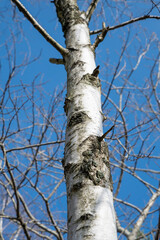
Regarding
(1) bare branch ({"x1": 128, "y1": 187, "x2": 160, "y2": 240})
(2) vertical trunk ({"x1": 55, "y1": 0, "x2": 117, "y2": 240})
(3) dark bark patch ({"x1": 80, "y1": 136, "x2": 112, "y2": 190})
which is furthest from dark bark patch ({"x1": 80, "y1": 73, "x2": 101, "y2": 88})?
(1) bare branch ({"x1": 128, "y1": 187, "x2": 160, "y2": 240})

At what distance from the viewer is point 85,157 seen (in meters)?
1.02

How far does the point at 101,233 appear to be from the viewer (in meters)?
0.77

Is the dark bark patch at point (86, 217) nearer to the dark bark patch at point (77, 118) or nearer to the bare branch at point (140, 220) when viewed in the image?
the dark bark patch at point (77, 118)

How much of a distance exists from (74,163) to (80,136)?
15cm

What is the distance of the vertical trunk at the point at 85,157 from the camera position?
82 cm

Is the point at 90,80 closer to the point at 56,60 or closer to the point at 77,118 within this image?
the point at 77,118

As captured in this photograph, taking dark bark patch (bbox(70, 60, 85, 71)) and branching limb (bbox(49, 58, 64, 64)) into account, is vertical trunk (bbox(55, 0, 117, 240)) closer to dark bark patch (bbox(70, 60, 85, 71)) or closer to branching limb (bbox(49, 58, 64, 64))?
dark bark patch (bbox(70, 60, 85, 71))

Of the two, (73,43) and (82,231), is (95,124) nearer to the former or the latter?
(82,231)

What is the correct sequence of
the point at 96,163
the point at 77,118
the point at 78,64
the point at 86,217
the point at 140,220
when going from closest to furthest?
the point at 86,217 → the point at 96,163 → the point at 77,118 → the point at 78,64 → the point at 140,220

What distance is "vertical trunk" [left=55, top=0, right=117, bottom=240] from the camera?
0.82m

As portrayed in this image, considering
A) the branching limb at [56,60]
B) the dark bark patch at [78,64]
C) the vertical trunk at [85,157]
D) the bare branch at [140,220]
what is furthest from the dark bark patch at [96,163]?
the bare branch at [140,220]

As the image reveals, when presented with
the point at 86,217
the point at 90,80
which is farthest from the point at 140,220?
the point at 86,217

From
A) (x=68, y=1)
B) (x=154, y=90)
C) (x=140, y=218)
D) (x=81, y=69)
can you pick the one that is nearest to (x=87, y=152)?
(x=81, y=69)

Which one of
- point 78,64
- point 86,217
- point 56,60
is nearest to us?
point 86,217
